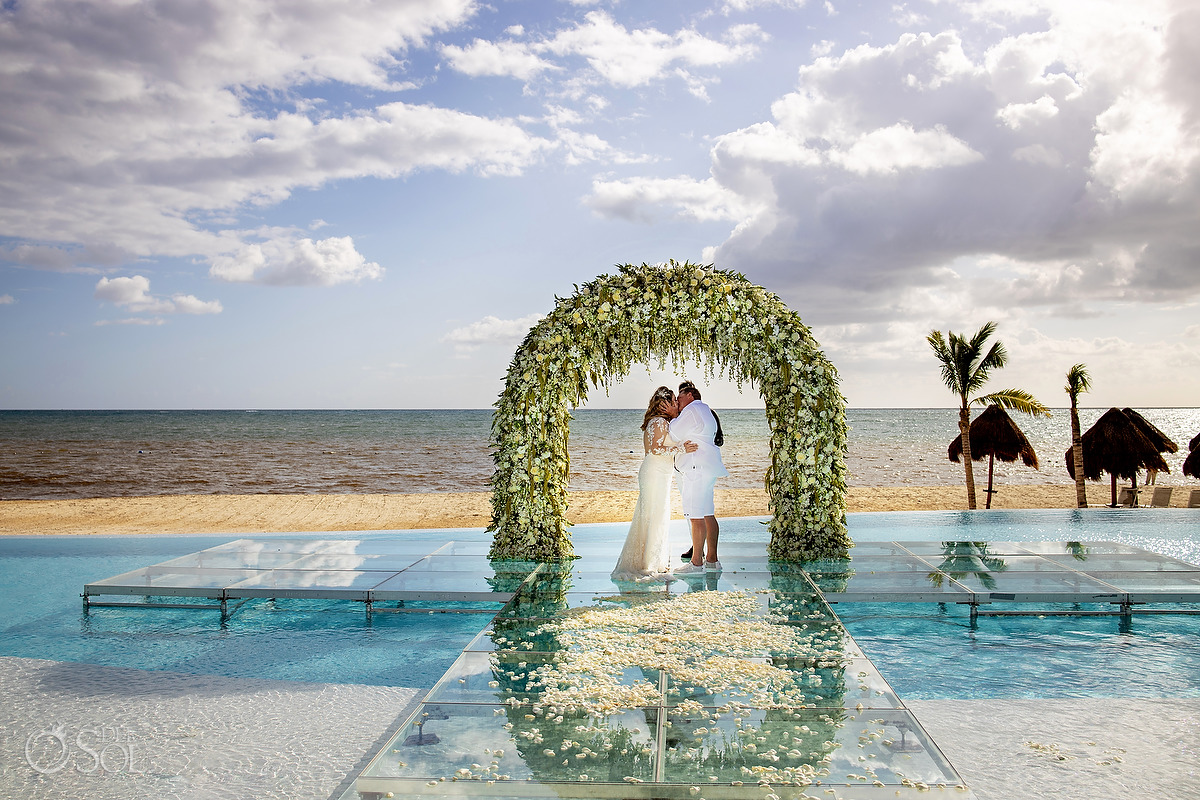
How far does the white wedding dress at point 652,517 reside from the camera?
7.53 metres

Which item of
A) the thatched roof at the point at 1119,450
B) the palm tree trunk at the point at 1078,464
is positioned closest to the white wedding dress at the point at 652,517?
the palm tree trunk at the point at 1078,464

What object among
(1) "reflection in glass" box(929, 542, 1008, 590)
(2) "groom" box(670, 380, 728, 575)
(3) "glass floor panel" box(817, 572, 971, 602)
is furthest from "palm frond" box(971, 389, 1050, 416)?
(2) "groom" box(670, 380, 728, 575)

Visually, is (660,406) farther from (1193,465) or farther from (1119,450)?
(1193,465)

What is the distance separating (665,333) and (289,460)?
35829mm

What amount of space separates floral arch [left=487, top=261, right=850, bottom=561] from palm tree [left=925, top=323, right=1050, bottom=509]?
9125mm

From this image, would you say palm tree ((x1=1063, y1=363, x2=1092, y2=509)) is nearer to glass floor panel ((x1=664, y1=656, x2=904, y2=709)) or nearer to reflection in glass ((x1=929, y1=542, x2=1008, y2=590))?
reflection in glass ((x1=929, y1=542, x2=1008, y2=590))

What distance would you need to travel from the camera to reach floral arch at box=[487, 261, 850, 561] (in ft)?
26.6

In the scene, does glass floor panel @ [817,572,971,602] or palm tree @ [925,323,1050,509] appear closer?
glass floor panel @ [817,572,971,602]

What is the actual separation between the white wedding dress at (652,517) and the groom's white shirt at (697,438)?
123mm

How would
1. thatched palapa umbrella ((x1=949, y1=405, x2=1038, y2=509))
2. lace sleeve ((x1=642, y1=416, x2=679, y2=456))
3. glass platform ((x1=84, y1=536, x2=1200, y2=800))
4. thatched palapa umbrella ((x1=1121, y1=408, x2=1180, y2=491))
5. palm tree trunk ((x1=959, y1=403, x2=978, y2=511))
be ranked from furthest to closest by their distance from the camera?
thatched palapa umbrella ((x1=949, y1=405, x2=1038, y2=509)) → thatched palapa umbrella ((x1=1121, y1=408, x2=1180, y2=491)) → palm tree trunk ((x1=959, y1=403, x2=978, y2=511)) → lace sleeve ((x1=642, y1=416, x2=679, y2=456)) → glass platform ((x1=84, y1=536, x2=1200, y2=800))

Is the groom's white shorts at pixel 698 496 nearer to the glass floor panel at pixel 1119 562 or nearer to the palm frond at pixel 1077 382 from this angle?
the glass floor panel at pixel 1119 562

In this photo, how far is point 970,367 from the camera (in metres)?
16.0

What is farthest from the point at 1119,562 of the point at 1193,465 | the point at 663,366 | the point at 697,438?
the point at 1193,465

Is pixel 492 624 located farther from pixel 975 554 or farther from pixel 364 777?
pixel 975 554
